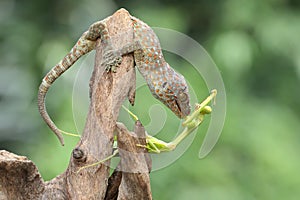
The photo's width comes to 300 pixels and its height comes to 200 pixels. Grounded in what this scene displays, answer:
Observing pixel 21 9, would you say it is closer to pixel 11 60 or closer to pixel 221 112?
pixel 11 60

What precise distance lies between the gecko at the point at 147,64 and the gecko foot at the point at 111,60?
0.07 metres

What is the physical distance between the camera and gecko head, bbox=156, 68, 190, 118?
1.76 m

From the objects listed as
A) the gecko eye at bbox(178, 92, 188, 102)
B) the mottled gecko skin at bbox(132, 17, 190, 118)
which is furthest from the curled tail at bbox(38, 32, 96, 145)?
the gecko eye at bbox(178, 92, 188, 102)

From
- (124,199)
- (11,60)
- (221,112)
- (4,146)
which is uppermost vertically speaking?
(11,60)

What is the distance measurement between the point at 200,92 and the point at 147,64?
2.95 feet

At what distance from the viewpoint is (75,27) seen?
3123mm

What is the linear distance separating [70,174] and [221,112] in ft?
1.46

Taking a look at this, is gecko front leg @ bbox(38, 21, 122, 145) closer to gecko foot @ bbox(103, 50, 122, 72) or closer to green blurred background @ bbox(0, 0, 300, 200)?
gecko foot @ bbox(103, 50, 122, 72)

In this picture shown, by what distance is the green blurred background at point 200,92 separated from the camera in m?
2.62

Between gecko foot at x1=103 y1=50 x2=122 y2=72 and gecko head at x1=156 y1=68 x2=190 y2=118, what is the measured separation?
0.22 m

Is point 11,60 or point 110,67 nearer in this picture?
point 110,67

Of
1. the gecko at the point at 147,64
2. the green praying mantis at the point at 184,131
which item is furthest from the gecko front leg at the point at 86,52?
the green praying mantis at the point at 184,131

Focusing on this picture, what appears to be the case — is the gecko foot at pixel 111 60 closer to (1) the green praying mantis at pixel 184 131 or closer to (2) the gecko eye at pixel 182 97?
(1) the green praying mantis at pixel 184 131

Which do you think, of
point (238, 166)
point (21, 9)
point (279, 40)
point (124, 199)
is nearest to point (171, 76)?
point (124, 199)
